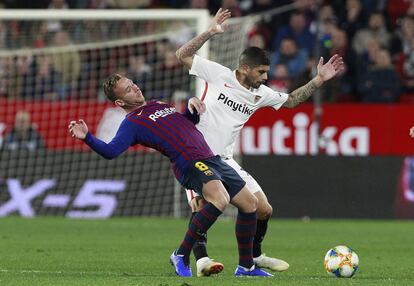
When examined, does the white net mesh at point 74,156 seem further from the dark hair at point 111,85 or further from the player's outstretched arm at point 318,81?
the dark hair at point 111,85

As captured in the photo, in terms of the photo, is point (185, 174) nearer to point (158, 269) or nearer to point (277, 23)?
point (158, 269)

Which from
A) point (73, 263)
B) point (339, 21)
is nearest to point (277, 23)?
point (339, 21)

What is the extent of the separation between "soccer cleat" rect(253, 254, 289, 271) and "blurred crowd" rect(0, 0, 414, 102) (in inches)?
371

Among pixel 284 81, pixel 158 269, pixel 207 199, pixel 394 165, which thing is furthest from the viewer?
pixel 284 81

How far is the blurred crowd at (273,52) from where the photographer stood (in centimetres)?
2020

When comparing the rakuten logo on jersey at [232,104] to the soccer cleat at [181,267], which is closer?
the soccer cleat at [181,267]

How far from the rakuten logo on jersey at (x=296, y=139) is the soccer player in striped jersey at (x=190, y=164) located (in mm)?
9289

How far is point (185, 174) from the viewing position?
9.84 m

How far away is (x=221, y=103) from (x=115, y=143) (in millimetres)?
1285

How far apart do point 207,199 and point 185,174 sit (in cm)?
31

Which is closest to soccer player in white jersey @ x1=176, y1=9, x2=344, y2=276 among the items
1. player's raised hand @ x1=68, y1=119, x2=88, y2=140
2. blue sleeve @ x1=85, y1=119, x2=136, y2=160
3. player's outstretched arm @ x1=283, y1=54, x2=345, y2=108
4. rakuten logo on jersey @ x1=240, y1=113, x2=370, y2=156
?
player's outstretched arm @ x1=283, y1=54, x2=345, y2=108

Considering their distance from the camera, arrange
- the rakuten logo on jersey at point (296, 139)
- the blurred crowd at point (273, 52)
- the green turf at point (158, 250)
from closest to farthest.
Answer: the green turf at point (158, 250)
the rakuten logo on jersey at point (296, 139)
the blurred crowd at point (273, 52)

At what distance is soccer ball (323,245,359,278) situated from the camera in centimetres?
956

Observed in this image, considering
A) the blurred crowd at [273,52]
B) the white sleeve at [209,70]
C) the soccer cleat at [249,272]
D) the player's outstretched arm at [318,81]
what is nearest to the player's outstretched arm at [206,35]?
the white sleeve at [209,70]
